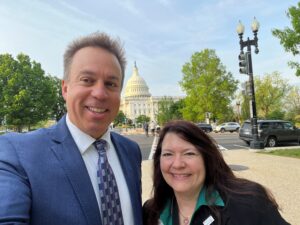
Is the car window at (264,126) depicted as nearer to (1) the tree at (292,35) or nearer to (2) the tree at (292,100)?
(1) the tree at (292,35)

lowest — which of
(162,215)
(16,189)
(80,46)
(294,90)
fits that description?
(162,215)

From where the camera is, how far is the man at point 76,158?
173cm

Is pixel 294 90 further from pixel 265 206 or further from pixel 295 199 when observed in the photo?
pixel 265 206

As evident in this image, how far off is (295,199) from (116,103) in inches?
242

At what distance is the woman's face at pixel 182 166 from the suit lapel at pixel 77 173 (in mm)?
853

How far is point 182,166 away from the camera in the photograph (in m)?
2.55

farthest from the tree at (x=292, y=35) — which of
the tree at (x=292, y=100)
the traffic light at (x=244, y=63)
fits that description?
the tree at (x=292, y=100)

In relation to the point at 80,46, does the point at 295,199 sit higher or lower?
lower

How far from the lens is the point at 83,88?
219 cm

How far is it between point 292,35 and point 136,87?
141 meters

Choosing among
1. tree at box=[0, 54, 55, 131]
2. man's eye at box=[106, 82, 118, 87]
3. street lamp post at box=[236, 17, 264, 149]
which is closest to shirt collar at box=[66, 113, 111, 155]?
man's eye at box=[106, 82, 118, 87]

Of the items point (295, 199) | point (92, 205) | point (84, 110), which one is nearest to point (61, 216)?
point (92, 205)

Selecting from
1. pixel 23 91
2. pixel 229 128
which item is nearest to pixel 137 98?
pixel 229 128

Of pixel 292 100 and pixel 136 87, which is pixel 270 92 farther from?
pixel 136 87
